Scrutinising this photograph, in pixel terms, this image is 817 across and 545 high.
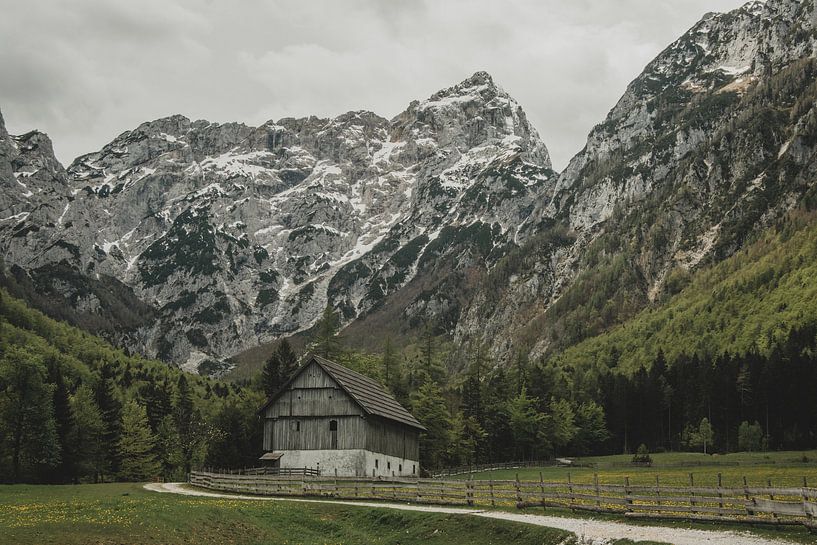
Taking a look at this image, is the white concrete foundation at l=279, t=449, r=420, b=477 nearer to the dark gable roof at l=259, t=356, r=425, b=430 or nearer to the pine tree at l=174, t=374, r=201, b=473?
the dark gable roof at l=259, t=356, r=425, b=430

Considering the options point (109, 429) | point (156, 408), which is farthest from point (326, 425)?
point (156, 408)

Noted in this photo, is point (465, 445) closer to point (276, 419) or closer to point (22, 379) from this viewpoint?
point (276, 419)

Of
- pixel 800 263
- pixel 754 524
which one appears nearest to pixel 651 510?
pixel 754 524

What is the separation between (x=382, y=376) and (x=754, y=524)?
74.9m

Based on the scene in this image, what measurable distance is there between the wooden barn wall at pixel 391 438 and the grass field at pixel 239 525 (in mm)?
25309

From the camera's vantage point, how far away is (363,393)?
74000 mm

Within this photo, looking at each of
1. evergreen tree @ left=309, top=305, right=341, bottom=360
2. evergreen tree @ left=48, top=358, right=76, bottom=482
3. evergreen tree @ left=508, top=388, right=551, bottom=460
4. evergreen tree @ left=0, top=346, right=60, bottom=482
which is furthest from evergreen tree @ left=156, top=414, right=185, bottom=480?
evergreen tree @ left=508, top=388, right=551, bottom=460

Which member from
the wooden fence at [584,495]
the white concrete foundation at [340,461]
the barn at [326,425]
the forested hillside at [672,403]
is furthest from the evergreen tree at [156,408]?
the wooden fence at [584,495]

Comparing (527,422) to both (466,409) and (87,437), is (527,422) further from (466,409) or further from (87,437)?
(87,437)

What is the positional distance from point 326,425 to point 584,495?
38162 mm

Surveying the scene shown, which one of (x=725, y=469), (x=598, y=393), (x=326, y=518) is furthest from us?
(x=598, y=393)

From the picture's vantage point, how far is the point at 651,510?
1299 inches

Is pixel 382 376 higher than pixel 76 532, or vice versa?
pixel 382 376

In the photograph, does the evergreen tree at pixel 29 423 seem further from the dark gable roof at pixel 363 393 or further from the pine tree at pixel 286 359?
the pine tree at pixel 286 359
